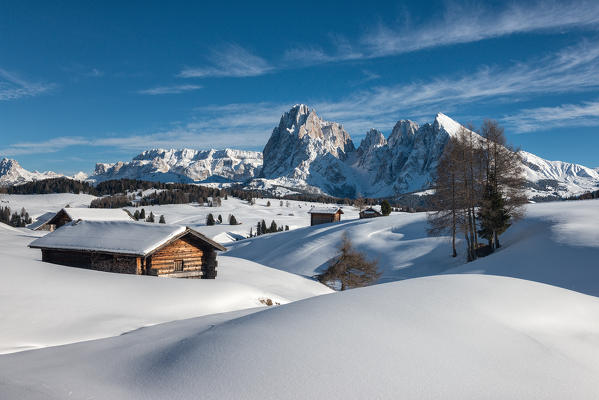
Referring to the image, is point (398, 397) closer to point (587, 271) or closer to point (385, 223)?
point (587, 271)

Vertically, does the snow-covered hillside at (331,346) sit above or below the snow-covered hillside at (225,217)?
above

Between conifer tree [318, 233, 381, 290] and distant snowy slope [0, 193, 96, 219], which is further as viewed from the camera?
distant snowy slope [0, 193, 96, 219]

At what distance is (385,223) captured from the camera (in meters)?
52.1

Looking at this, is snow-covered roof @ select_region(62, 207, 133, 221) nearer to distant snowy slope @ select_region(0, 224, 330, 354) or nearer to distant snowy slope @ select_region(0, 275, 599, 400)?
distant snowy slope @ select_region(0, 224, 330, 354)

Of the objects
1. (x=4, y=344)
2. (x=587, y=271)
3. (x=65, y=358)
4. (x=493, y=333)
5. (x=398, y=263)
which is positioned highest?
(x=493, y=333)

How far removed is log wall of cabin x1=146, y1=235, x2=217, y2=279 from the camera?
61.4ft

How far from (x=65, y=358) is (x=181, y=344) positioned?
84.5 inches

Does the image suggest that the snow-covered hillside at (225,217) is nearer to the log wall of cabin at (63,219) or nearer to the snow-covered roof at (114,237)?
the log wall of cabin at (63,219)

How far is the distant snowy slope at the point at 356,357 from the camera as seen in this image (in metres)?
4.26

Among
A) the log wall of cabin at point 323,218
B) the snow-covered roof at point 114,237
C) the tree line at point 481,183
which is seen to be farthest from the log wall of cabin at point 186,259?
the log wall of cabin at point 323,218

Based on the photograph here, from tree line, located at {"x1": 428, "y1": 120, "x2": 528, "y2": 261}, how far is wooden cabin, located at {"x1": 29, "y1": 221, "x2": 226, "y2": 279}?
2178 cm

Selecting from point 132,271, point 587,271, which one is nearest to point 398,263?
point 587,271

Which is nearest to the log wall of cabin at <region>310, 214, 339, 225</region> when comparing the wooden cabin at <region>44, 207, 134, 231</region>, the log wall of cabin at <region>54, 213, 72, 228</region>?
the wooden cabin at <region>44, 207, 134, 231</region>

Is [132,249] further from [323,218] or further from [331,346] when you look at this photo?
[323,218]
